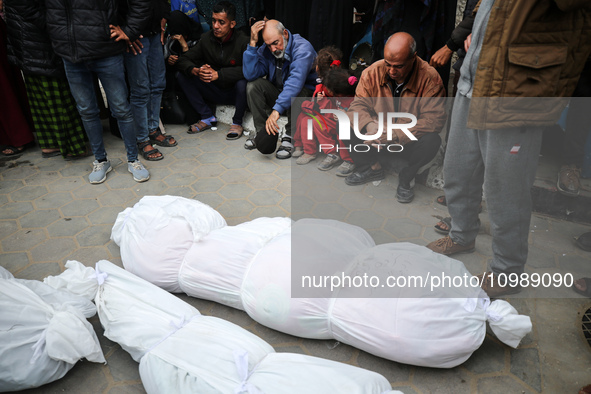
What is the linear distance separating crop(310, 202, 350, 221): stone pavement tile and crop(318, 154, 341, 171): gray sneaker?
61 centimetres

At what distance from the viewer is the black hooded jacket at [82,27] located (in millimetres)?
3256

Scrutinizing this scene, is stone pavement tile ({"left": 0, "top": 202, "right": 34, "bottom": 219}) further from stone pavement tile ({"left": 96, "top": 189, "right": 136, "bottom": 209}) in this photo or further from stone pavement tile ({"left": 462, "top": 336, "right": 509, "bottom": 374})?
stone pavement tile ({"left": 462, "top": 336, "right": 509, "bottom": 374})

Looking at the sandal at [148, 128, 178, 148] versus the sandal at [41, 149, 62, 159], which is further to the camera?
the sandal at [148, 128, 178, 148]

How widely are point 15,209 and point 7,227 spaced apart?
0.87ft

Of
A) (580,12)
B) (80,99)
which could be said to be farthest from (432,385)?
(80,99)

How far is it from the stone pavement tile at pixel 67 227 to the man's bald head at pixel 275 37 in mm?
2180

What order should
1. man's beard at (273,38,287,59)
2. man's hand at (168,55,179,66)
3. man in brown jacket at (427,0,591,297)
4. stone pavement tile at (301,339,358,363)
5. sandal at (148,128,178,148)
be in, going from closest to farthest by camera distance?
1. man in brown jacket at (427,0,591,297)
2. stone pavement tile at (301,339,358,363)
3. man's beard at (273,38,287,59)
4. sandal at (148,128,178,148)
5. man's hand at (168,55,179,66)

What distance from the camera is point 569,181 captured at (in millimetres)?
3174

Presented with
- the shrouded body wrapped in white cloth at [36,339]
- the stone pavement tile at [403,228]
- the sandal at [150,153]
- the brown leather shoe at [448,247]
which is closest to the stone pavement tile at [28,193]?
the sandal at [150,153]

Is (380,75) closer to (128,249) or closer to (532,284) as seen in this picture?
(532,284)

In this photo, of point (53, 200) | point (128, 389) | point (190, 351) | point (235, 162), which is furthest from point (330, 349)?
point (53, 200)

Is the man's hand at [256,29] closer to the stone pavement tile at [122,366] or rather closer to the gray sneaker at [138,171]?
the gray sneaker at [138,171]

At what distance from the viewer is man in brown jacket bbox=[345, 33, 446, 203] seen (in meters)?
3.29

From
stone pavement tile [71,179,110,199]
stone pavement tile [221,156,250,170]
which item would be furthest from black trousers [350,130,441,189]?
stone pavement tile [71,179,110,199]
